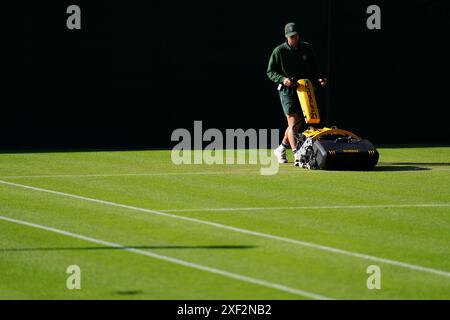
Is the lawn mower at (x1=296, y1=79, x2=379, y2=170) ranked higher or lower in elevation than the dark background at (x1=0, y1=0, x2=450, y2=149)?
lower

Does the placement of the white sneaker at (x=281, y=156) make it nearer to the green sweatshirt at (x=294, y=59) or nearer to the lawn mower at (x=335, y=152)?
the lawn mower at (x=335, y=152)

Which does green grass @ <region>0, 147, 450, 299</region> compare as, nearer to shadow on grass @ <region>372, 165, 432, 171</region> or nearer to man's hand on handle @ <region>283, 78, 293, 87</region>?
shadow on grass @ <region>372, 165, 432, 171</region>

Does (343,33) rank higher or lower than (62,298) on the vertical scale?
higher

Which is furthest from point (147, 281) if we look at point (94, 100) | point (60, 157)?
point (94, 100)

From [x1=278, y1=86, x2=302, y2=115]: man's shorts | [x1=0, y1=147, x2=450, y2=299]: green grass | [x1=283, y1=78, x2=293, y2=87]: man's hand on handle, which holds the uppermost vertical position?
[x1=283, y1=78, x2=293, y2=87]: man's hand on handle

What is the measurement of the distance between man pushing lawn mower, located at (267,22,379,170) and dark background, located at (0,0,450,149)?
4.17 m

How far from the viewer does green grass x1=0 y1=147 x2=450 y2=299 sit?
31.4 feet

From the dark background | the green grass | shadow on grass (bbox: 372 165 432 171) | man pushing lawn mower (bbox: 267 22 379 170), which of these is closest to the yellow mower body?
man pushing lawn mower (bbox: 267 22 379 170)

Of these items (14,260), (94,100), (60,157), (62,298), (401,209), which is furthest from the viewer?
(94,100)

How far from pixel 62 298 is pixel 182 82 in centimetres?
1380

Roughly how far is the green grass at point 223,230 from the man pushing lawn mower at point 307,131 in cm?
33

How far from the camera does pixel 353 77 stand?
2345cm

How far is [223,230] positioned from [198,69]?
35.8ft

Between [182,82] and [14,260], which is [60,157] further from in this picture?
[14,260]
